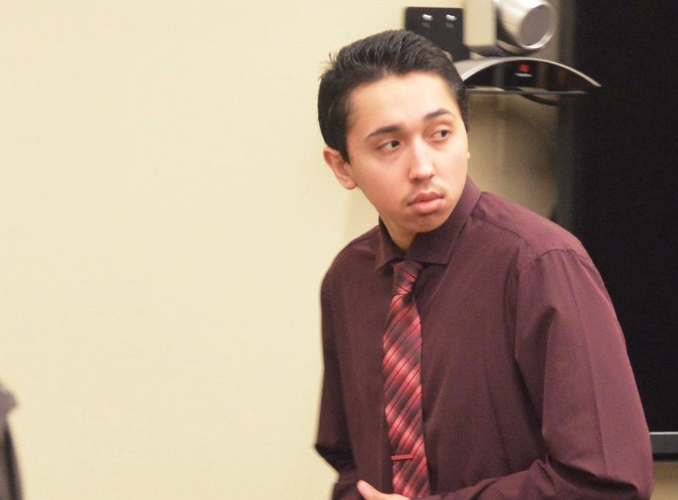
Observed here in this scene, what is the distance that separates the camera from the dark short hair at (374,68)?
1.53m

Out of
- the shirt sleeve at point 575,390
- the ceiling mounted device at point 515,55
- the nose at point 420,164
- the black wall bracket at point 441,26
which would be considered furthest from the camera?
the black wall bracket at point 441,26

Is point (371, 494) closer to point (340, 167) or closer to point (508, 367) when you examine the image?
point (508, 367)

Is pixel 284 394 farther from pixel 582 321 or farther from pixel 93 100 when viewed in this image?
pixel 582 321

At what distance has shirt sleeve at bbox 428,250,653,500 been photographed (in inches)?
53.1

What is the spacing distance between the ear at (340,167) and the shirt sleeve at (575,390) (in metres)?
0.37

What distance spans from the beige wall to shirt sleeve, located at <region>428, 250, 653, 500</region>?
1.02 metres

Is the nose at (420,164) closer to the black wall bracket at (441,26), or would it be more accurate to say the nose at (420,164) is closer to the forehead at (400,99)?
the forehead at (400,99)

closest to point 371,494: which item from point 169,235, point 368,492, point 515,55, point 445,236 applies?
point 368,492

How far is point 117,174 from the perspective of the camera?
7.56 ft

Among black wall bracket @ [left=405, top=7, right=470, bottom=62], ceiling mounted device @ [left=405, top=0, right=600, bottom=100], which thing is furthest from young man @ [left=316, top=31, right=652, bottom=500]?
black wall bracket @ [left=405, top=7, right=470, bottom=62]

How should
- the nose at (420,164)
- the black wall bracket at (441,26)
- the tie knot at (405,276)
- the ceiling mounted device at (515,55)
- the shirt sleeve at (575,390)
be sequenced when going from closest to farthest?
the shirt sleeve at (575,390) < the nose at (420,164) < the tie knot at (405,276) < the ceiling mounted device at (515,55) < the black wall bracket at (441,26)

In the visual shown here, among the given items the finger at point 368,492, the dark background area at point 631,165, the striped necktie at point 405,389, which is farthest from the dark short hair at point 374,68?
the dark background area at point 631,165

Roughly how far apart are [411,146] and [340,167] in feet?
0.68

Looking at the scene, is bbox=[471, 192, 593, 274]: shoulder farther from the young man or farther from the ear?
the ear
